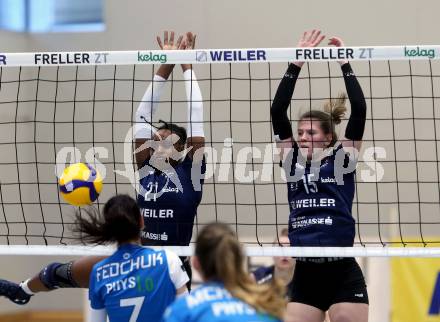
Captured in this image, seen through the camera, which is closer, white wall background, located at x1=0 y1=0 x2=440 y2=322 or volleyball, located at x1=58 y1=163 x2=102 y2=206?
volleyball, located at x1=58 y1=163 x2=102 y2=206

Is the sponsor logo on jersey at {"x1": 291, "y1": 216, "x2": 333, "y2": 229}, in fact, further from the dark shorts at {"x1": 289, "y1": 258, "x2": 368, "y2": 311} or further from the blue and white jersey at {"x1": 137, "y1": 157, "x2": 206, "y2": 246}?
the blue and white jersey at {"x1": 137, "y1": 157, "x2": 206, "y2": 246}

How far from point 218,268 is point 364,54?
2.80 metres

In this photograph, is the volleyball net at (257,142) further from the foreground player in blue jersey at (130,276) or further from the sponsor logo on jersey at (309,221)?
the foreground player in blue jersey at (130,276)

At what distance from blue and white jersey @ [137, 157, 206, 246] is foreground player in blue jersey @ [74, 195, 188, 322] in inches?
52.2

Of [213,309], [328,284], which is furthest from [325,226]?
[213,309]

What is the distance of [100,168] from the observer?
8.34 meters

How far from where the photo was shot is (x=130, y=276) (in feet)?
14.6

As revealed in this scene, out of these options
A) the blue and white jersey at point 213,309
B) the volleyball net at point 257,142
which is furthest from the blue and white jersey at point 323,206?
the volleyball net at point 257,142

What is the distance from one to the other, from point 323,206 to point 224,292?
222 centimetres

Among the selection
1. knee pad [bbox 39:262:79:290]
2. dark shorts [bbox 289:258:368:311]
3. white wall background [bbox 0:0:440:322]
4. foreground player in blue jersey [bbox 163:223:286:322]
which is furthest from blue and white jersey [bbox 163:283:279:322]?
white wall background [bbox 0:0:440:322]

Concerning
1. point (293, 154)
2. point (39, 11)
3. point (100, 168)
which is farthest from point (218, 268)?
point (39, 11)

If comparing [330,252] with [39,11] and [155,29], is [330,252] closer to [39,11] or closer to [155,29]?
[155,29]

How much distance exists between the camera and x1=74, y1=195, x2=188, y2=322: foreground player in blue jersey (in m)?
4.42

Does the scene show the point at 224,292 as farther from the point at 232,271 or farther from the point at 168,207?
the point at 168,207
